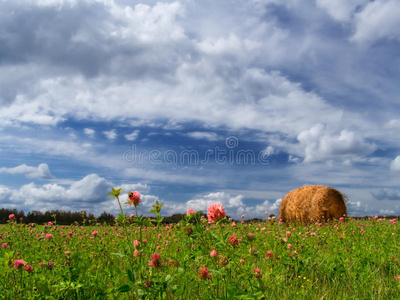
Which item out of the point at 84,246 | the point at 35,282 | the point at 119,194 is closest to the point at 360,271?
the point at 119,194

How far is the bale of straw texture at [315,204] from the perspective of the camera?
15.6 m

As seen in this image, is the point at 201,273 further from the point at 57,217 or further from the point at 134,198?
the point at 57,217

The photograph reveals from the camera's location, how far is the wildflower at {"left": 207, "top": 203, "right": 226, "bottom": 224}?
398 centimetres

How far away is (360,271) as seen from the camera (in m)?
5.97

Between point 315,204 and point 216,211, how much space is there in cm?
1323

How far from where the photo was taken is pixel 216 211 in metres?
4.00

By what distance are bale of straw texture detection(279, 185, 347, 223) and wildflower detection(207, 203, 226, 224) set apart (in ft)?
41.9

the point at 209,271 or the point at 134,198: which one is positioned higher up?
the point at 134,198

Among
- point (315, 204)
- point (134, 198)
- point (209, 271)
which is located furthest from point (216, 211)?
point (315, 204)

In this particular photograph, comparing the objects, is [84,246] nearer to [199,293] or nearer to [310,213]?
[199,293]

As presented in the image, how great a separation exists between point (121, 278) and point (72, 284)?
136 centimetres

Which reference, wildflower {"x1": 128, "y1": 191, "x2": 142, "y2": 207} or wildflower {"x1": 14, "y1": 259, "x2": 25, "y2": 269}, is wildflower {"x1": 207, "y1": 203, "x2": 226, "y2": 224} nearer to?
wildflower {"x1": 128, "y1": 191, "x2": 142, "y2": 207}

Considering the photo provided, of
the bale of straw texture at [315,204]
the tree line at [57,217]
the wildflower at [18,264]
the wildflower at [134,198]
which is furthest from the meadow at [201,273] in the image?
the tree line at [57,217]

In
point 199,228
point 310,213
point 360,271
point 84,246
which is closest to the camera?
point 199,228
